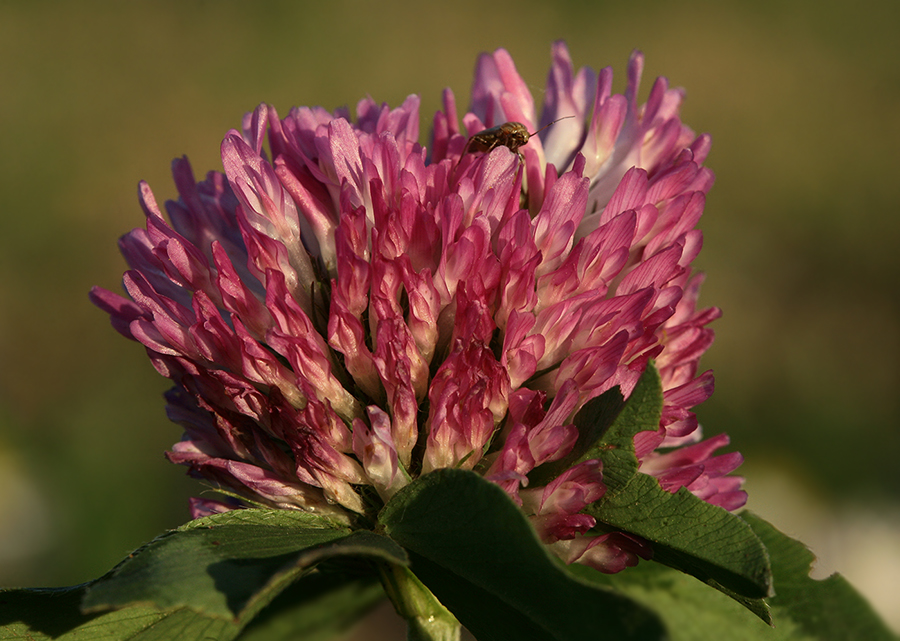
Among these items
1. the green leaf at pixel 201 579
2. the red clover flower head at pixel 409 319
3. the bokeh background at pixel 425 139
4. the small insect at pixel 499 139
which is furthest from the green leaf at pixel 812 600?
the bokeh background at pixel 425 139

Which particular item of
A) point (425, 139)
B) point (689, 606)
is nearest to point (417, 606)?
point (689, 606)

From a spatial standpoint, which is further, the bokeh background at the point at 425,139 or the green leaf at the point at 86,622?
the bokeh background at the point at 425,139

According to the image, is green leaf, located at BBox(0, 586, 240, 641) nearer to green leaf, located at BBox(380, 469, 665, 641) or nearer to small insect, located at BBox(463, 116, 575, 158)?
green leaf, located at BBox(380, 469, 665, 641)

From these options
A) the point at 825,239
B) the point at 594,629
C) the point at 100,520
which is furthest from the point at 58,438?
the point at 825,239

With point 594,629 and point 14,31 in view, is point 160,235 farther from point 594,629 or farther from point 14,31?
point 14,31

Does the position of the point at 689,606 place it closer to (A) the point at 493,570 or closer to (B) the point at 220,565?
(A) the point at 493,570

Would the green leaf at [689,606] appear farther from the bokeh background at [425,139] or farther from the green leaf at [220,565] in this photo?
the bokeh background at [425,139]
